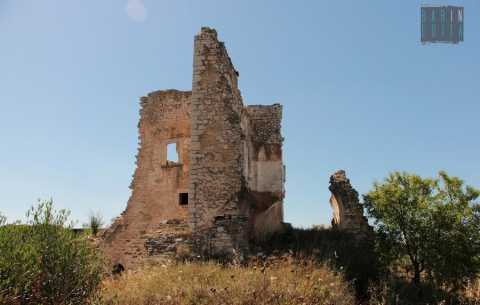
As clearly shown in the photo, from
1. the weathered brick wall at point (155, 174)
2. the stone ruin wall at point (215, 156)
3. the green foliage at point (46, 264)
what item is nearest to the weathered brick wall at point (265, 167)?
the stone ruin wall at point (215, 156)

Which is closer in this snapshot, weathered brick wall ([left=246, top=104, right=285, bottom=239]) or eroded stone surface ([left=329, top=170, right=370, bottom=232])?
eroded stone surface ([left=329, top=170, right=370, bottom=232])

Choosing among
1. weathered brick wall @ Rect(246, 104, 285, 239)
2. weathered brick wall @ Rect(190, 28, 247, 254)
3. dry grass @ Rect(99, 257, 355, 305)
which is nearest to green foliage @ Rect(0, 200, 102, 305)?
dry grass @ Rect(99, 257, 355, 305)

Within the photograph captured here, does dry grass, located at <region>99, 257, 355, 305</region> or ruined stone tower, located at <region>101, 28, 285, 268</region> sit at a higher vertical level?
ruined stone tower, located at <region>101, 28, 285, 268</region>

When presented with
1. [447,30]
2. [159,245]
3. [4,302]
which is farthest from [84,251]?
[447,30]

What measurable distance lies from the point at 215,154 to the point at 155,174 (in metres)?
4.88

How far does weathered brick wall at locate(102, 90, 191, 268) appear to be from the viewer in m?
17.7

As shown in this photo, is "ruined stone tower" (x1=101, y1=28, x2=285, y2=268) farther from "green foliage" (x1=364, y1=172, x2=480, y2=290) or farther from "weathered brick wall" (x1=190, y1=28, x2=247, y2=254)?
"green foliage" (x1=364, y1=172, x2=480, y2=290)

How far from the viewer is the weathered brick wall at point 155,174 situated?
17672 mm

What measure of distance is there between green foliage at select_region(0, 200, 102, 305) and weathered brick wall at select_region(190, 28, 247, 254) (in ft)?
13.3

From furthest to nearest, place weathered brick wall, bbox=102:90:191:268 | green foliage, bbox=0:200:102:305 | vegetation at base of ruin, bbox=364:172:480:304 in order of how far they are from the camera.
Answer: weathered brick wall, bbox=102:90:191:268
vegetation at base of ruin, bbox=364:172:480:304
green foliage, bbox=0:200:102:305

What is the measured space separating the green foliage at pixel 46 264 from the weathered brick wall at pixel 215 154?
159 inches

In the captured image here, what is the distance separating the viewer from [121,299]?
9797 millimetres

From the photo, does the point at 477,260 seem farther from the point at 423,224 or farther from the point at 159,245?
the point at 159,245

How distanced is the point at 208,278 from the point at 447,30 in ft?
32.5
